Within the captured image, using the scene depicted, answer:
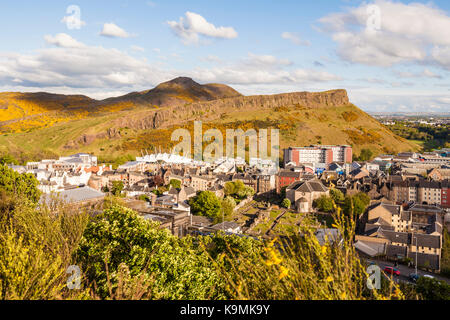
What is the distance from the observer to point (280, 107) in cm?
11769

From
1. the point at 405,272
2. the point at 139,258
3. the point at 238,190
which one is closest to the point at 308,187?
the point at 238,190

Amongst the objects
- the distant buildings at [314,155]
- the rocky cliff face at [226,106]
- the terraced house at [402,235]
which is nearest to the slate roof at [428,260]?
the terraced house at [402,235]

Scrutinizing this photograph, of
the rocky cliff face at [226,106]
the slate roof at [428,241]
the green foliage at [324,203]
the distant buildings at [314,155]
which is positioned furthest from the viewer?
the rocky cliff face at [226,106]

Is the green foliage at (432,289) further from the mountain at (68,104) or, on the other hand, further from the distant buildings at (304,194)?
the mountain at (68,104)

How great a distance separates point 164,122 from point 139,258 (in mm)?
103461

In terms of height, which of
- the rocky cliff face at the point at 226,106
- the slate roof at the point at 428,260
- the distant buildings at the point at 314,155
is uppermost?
the rocky cliff face at the point at 226,106

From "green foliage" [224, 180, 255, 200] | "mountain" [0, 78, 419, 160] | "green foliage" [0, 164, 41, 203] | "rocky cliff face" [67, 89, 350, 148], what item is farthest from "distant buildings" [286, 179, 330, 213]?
"rocky cliff face" [67, 89, 350, 148]

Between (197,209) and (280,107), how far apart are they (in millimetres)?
90840

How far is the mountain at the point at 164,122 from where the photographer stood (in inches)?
3524

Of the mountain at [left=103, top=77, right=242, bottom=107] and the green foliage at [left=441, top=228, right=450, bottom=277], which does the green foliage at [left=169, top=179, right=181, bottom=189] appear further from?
the mountain at [left=103, top=77, right=242, bottom=107]

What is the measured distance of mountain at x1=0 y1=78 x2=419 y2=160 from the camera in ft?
294

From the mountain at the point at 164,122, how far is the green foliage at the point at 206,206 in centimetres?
4915
